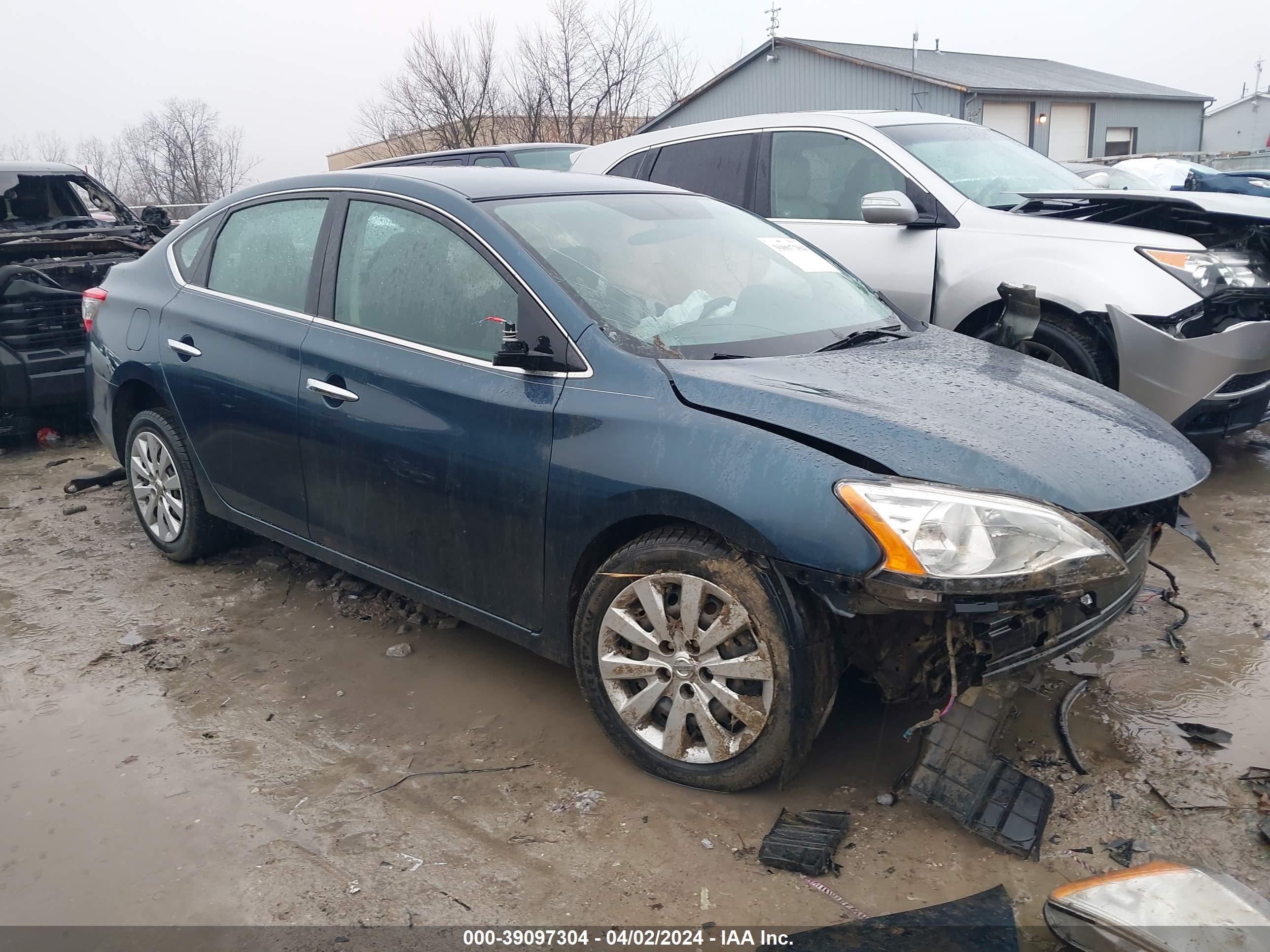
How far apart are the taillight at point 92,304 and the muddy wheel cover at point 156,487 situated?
0.70 metres

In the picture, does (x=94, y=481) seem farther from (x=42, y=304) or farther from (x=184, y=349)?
(x=184, y=349)

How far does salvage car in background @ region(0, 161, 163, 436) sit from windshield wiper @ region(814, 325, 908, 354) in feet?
17.0

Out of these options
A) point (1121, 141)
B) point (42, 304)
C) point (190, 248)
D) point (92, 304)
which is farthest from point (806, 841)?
point (1121, 141)

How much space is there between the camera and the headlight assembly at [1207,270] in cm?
468

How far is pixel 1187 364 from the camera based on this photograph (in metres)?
4.57

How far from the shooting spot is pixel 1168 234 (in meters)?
4.89

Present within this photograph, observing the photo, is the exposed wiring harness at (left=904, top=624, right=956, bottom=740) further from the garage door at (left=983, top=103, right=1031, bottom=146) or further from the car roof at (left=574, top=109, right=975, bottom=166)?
the garage door at (left=983, top=103, right=1031, bottom=146)

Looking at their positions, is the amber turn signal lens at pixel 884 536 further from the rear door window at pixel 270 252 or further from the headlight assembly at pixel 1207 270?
the headlight assembly at pixel 1207 270

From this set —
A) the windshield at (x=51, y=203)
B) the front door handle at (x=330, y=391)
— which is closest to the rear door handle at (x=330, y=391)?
the front door handle at (x=330, y=391)

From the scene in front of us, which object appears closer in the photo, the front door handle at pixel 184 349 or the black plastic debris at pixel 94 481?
the front door handle at pixel 184 349

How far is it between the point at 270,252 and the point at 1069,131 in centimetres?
3707

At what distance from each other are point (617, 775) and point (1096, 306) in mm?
3259

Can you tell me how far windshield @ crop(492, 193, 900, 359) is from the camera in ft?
10.4

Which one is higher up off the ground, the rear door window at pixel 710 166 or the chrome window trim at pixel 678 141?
the chrome window trim at pixel 678 141
